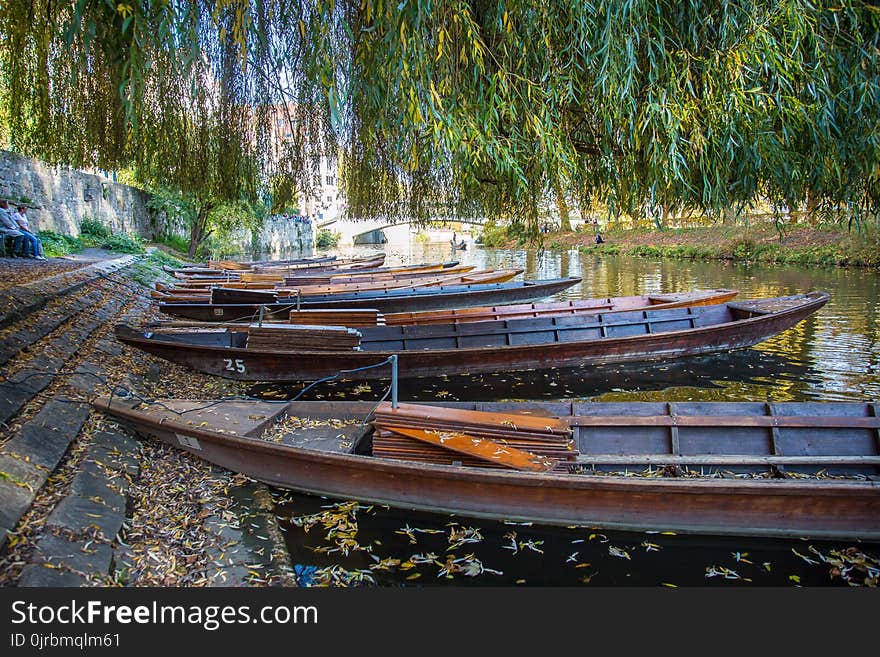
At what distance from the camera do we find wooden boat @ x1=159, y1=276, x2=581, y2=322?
422 inches

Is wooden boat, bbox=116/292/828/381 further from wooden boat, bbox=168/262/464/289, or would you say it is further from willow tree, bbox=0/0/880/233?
wooden boat, bbox=168/262/464/289

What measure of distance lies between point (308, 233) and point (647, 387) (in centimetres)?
4362

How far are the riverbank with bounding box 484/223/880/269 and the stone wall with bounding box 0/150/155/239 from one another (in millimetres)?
12281

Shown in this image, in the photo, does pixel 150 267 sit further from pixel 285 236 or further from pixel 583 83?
pixel 285 236

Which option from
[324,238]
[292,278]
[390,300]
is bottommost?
[390,300]

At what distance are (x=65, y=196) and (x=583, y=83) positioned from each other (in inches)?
720

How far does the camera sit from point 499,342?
9.57 m

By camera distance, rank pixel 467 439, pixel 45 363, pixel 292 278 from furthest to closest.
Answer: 1. pixel 292 278
2. pixel 45 363
3. pixel 467 439

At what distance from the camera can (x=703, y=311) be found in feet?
34.0

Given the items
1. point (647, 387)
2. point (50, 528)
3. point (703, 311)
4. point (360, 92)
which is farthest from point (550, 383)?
point (50, 528)

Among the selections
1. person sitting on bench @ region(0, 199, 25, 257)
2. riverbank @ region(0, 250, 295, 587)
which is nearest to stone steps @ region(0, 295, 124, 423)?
riverbank @ region(0, 250, 295, 587)

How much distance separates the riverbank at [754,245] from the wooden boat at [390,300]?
2939mm

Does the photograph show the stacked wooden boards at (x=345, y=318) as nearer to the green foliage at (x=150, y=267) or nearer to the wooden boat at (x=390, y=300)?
the wooden boat at (x=390, y=300)

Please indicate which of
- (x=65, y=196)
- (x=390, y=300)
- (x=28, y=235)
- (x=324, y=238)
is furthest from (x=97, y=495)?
(x=324, y=238)
